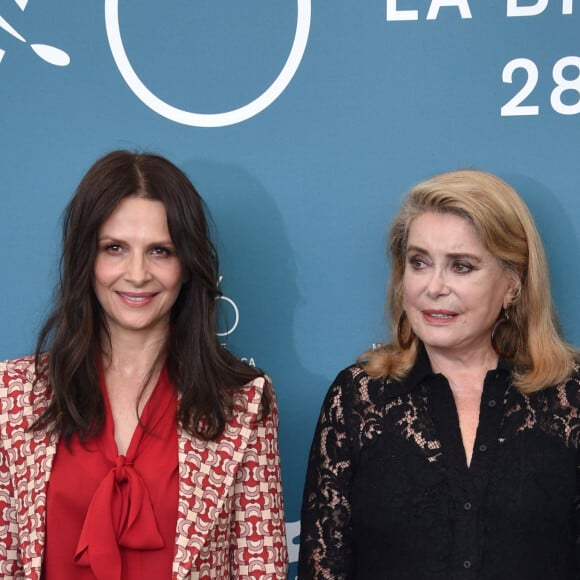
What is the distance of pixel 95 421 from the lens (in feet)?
7.81

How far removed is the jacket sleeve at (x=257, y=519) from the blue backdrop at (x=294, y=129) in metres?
0.49

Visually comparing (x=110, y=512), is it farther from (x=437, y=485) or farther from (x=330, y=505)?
(x=437, y=485)

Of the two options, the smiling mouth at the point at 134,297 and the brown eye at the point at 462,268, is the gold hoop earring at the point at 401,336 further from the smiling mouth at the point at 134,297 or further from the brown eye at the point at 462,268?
the smiling mouth at the point at 134,297

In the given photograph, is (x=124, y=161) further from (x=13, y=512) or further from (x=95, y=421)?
(x=13, y=512)

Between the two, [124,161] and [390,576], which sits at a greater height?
[124,161]

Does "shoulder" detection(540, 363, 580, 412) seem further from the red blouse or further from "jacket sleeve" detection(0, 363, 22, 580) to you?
"jacket sleeve" detection(0, 363, 22, 580)

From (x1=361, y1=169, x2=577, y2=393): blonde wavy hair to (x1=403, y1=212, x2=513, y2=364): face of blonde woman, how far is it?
31mm

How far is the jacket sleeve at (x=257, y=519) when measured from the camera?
2420mm

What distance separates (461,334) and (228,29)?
111 centimetres

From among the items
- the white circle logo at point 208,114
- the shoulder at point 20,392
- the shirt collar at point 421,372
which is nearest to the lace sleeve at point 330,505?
the shirt collar at point 421,372

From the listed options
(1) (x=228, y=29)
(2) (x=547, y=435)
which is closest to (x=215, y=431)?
(2) (x=547, y=435)

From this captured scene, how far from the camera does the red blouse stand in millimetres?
2271

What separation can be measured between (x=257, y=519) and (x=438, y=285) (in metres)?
0.68

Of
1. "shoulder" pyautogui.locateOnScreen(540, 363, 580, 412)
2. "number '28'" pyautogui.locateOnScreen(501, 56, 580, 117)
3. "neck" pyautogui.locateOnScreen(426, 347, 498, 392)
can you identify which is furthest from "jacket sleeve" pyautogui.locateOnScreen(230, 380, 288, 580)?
"number '28'" pyautogui.locateOnScreen(501, 56, 580, 117)
